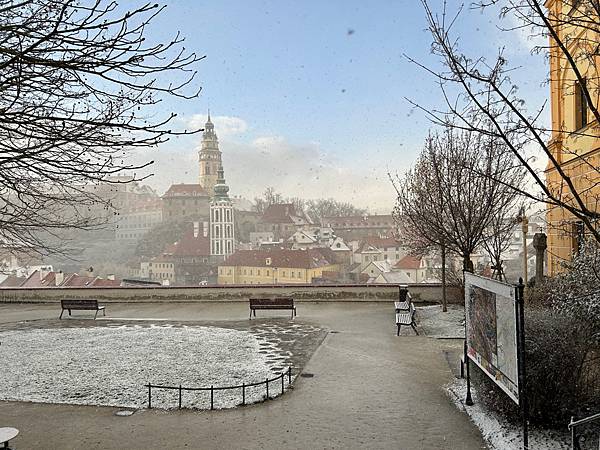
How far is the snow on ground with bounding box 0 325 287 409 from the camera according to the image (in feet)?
28.1

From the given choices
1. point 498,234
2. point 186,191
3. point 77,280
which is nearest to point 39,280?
point 77,280

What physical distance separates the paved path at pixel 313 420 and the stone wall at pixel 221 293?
355 inches

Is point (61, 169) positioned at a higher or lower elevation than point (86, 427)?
higher

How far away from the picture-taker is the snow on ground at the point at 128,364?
8570mm

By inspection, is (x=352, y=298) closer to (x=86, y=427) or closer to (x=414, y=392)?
(x=414, y=392)

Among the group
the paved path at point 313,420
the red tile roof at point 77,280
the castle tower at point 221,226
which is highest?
the castle tower at point 221,226

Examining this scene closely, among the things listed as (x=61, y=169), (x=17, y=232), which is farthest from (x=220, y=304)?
(x=61, y=169)

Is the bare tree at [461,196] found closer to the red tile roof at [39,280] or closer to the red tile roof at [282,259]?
the red tile roof at [282,259]

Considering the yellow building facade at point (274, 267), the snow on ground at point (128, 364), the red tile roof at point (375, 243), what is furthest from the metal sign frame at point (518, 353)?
the red tile roof at point (375, 243)

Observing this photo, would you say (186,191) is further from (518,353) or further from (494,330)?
(518,353)

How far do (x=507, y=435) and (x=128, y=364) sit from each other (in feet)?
24.5

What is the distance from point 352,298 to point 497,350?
13163 mm

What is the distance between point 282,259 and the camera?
94.6 ft

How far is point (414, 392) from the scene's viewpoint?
8.63 m
